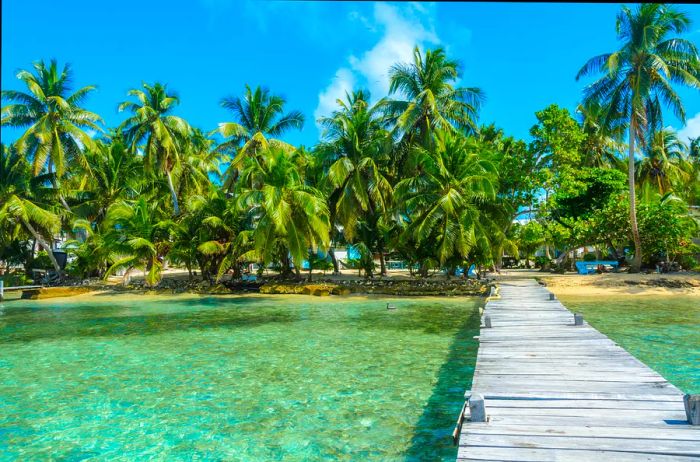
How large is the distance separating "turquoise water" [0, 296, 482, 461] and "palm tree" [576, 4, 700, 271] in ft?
47.0

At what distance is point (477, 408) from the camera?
3.98 metres

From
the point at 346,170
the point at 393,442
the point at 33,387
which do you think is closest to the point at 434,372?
the point at 393,442

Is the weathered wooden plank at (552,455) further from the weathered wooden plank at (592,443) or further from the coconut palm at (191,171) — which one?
the coconut palm at (191,171)

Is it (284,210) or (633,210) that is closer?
(284,210)

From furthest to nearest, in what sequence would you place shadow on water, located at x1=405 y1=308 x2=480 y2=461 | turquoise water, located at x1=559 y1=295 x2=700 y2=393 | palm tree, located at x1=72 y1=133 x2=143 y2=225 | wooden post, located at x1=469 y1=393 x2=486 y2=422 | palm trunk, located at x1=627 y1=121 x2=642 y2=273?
palm tree, located at x1=72 y1=133 x2=143 y2=225, palm trunk, located at x1=627 y1=121 x2=642 y2=273, turquoise water, located at x1=559 y1=295 x2=700 y2=393, shadow on water, located at x1=405 y1=308 x2=480 y2=461, wooden post, located at x1=469 y1=393 x2=486 y2=422

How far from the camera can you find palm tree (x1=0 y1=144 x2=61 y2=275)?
2402cm

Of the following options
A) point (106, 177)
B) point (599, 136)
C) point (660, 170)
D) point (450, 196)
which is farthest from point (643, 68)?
point (106, 177)

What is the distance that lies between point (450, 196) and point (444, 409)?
1326 centimetres

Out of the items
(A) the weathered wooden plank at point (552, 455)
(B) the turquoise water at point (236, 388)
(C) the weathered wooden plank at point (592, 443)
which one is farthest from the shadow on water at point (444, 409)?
(A) the weathered wooden plank at point (552, 455)

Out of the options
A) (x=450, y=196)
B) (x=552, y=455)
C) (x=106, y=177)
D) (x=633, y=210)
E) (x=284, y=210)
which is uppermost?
(x=106, y=177)

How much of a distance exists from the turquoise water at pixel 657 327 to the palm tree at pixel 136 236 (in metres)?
19.3

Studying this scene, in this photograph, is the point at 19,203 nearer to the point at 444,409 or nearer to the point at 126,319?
the point at 126,319

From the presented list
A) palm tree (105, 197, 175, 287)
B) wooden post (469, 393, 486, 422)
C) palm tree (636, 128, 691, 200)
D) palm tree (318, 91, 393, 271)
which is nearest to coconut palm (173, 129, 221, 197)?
palm tree (105, 197, 175, 287)

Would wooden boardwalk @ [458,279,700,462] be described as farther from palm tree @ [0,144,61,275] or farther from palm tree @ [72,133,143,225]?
palm tree @ [72,133,143,225]
